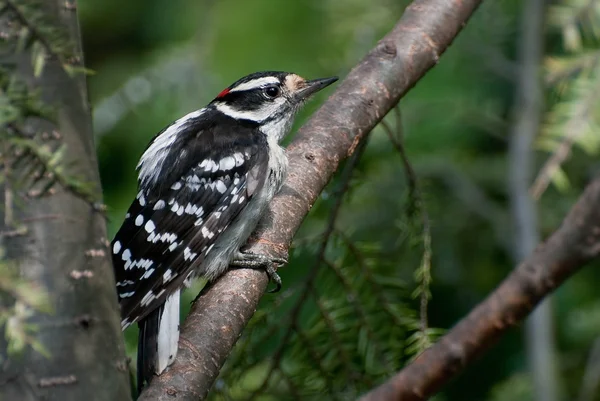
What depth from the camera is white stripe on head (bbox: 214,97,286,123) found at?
3.29 metres

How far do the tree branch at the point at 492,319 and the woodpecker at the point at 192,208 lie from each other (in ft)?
3.03

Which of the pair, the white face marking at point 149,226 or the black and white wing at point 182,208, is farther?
the white face marking at point 149,226

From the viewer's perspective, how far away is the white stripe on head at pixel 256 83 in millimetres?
3309

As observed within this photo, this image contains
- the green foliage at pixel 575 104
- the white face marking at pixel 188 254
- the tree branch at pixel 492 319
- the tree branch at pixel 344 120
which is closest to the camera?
the tree branch at pixel 492 319

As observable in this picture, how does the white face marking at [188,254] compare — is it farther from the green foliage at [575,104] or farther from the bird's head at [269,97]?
the green foliage at [575,104]

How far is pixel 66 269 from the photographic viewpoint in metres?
1.23

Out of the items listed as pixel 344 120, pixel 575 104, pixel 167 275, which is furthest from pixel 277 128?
pixel 575 104

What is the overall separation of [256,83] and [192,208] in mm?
719

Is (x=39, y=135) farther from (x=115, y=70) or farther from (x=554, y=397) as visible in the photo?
(x=115, y=70)

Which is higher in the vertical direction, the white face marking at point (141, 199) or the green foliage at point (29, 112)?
the green foliage at point (29, 112)

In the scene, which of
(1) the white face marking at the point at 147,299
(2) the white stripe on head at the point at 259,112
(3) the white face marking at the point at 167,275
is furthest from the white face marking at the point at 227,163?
(1) the white face marking at the point at 147,299

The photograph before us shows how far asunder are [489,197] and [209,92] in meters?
1.53

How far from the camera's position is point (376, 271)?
2820 mm

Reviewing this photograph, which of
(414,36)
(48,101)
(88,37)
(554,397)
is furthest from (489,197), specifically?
(48,101)
